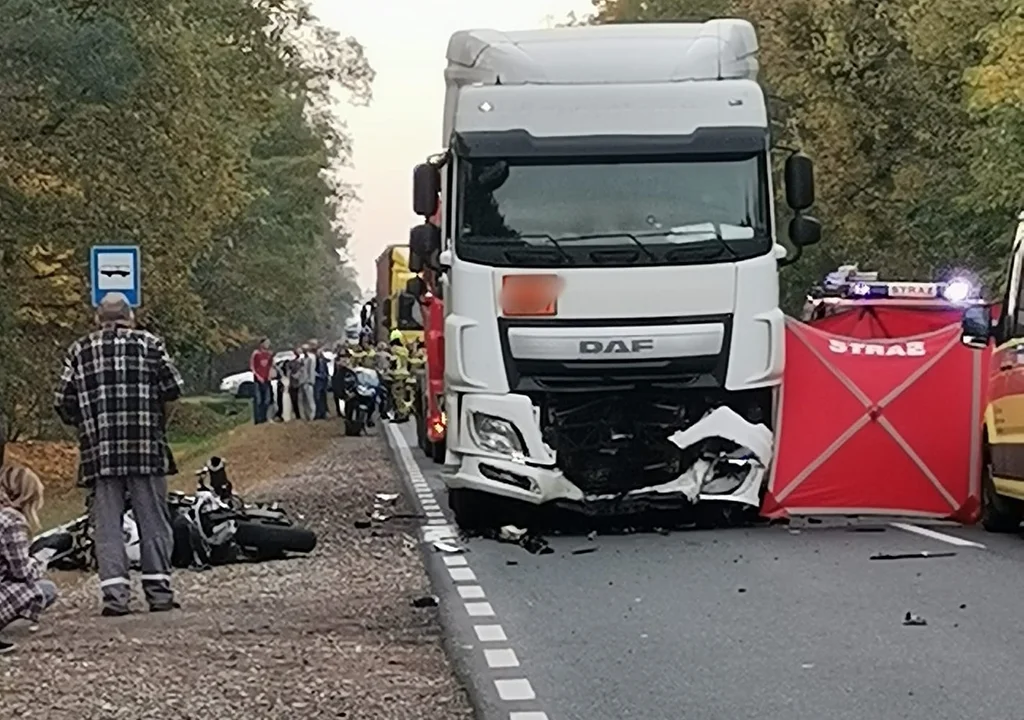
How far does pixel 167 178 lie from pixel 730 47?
67.4 ft

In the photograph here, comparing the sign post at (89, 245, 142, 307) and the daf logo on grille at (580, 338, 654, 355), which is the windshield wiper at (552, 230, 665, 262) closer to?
the daf logo on grille at (580, 338, 654, 355)

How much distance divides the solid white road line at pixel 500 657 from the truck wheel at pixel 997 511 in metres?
6.79

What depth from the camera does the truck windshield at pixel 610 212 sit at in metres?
16.3

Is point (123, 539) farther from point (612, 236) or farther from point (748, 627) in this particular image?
point (612, 236)

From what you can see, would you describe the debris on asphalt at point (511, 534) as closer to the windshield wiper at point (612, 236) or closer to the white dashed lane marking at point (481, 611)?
the white dashed lane marking at point (481, 611)

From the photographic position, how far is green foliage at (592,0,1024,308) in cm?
4269

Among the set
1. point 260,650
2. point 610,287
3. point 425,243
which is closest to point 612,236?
point 610,287

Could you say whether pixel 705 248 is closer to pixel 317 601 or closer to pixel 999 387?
pixel 999 387

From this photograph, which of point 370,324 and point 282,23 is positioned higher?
point 282,23

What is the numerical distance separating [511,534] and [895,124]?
3190cm

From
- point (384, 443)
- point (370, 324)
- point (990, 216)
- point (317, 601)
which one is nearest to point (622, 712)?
point (317, 601)

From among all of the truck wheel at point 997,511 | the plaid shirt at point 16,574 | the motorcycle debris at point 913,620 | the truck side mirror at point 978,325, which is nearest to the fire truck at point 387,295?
the truck wheel at point 997,511

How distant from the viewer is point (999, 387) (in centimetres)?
1638

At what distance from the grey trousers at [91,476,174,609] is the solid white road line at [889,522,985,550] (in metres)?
5.80
